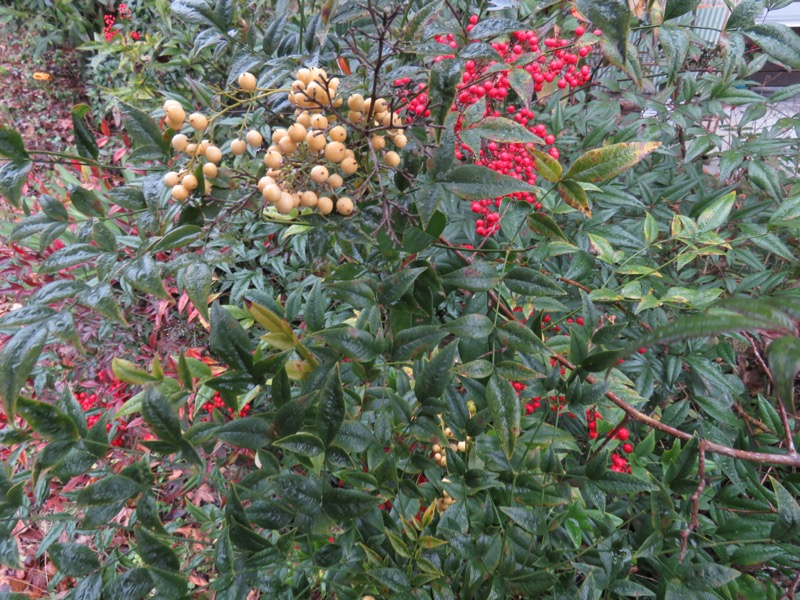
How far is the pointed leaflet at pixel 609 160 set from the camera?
1.91 feet

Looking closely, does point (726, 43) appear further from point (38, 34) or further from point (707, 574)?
point (38, 34)

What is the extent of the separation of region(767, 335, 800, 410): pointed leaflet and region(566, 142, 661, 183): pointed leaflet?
36 cm

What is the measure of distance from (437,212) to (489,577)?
46 cm

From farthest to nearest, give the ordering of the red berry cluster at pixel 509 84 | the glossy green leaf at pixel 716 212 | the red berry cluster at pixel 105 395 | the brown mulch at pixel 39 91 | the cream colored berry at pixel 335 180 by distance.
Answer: the brown mulch at pixel 39 91
the red berry cluster at pixel 105 395
the glossy green leaf at pixel 716 212
the red berry cluster at pixel 509 84
the cream colored berry at pixel 335 180

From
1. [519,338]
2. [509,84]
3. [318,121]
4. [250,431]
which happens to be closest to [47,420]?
[250,431]

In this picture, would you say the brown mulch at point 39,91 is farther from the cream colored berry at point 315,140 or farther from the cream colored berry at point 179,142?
the cream colored berry at point 315,140

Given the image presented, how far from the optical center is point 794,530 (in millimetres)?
558

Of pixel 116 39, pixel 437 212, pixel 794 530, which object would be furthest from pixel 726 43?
pixel 116 39

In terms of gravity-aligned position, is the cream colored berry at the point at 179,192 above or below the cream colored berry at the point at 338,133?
below

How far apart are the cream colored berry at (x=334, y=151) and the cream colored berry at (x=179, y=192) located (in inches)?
6.4

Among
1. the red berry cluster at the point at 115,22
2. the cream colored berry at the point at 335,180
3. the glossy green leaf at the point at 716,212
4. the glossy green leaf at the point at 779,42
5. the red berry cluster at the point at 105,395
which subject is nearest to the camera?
the cream colored berry at the point at 335,180

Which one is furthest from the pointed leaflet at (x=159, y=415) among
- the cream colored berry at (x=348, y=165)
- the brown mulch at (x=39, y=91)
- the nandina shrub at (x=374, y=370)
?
the brown mulch at (x=39, y=91)

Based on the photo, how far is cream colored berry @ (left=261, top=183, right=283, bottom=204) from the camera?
1.78ft

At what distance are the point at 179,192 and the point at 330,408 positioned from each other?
291mm
